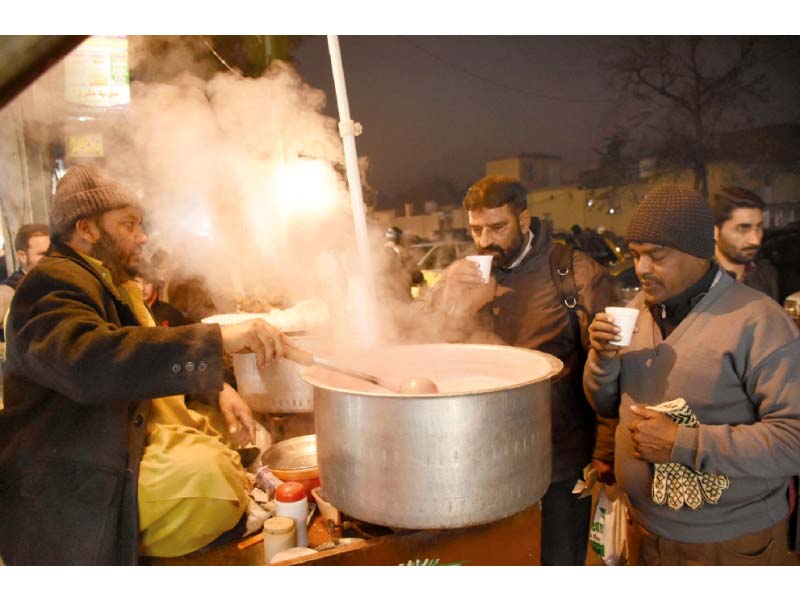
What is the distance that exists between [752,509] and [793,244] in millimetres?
6823

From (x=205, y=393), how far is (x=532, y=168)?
1884cm

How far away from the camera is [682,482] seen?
6.09 feet

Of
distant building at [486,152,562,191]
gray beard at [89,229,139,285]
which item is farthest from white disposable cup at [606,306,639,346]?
distant building at [486,152,562,191]

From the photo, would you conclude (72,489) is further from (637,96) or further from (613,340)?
(637,96)

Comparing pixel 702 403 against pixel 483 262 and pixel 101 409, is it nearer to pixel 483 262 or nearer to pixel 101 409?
pixel 483 262

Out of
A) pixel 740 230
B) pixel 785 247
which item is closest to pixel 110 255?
pixel 740 230

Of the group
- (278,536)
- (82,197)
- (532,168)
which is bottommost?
(278,536)

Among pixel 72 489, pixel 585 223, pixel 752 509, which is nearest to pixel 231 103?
pixel 72 489

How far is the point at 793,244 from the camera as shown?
7.28 metres

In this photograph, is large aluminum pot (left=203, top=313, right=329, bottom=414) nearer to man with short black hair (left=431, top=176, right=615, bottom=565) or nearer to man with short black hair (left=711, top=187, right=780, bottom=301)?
man with short black hair (left=431, top=176, right=615, bottom=565)

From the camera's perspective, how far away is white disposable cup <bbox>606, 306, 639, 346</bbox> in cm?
194

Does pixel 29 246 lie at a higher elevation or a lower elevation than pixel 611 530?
higher

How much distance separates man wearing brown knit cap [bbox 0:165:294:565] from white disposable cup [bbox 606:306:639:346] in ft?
3.79

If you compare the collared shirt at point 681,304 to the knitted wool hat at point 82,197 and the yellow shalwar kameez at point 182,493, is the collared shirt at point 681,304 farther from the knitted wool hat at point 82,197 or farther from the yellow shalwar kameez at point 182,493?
the knitted wool hat at point 82,197
